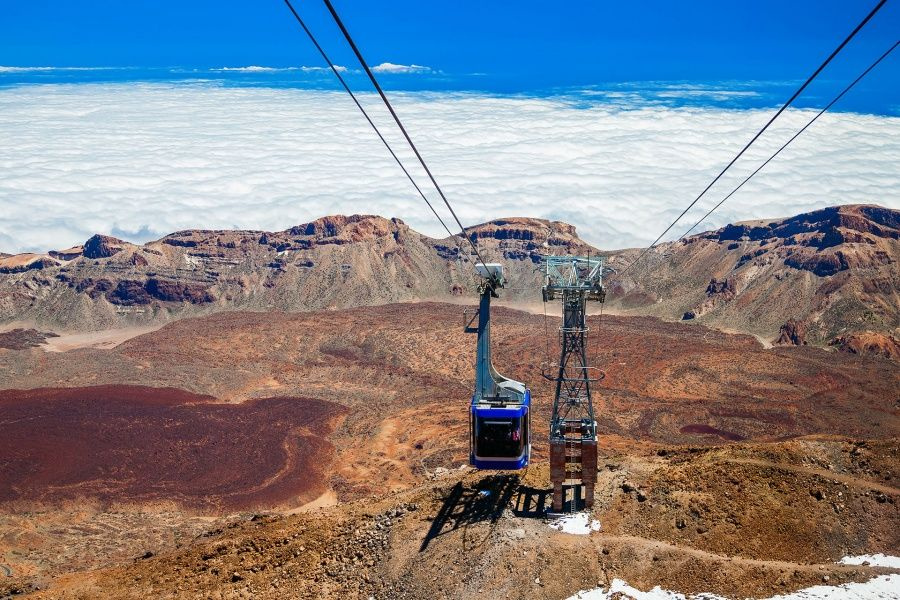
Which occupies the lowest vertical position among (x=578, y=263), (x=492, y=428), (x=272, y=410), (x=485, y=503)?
(x=272, y=410)

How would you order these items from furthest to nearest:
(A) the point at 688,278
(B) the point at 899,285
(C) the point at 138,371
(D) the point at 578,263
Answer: (A) the point at 688,278
(B) the point at 899,285
(C) the point at 138,371
(D) the point at 578,263

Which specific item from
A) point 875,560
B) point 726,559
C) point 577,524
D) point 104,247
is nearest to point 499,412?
point 577,524

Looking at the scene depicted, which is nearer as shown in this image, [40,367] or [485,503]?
[485,503]

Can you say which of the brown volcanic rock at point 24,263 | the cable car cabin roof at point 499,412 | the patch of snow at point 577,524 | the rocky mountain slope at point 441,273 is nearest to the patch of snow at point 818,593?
the patch of snow at point 577,524

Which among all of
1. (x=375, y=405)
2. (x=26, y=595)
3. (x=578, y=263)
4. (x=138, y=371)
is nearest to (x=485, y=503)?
(x=578, y=263)

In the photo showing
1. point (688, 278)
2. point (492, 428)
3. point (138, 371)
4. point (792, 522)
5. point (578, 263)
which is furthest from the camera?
point (688, 278)

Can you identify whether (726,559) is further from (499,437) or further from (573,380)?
(499,437)

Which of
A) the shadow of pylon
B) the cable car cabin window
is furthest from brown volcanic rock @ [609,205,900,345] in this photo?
the cable car cabin window

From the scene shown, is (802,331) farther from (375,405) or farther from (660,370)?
(375,405)
